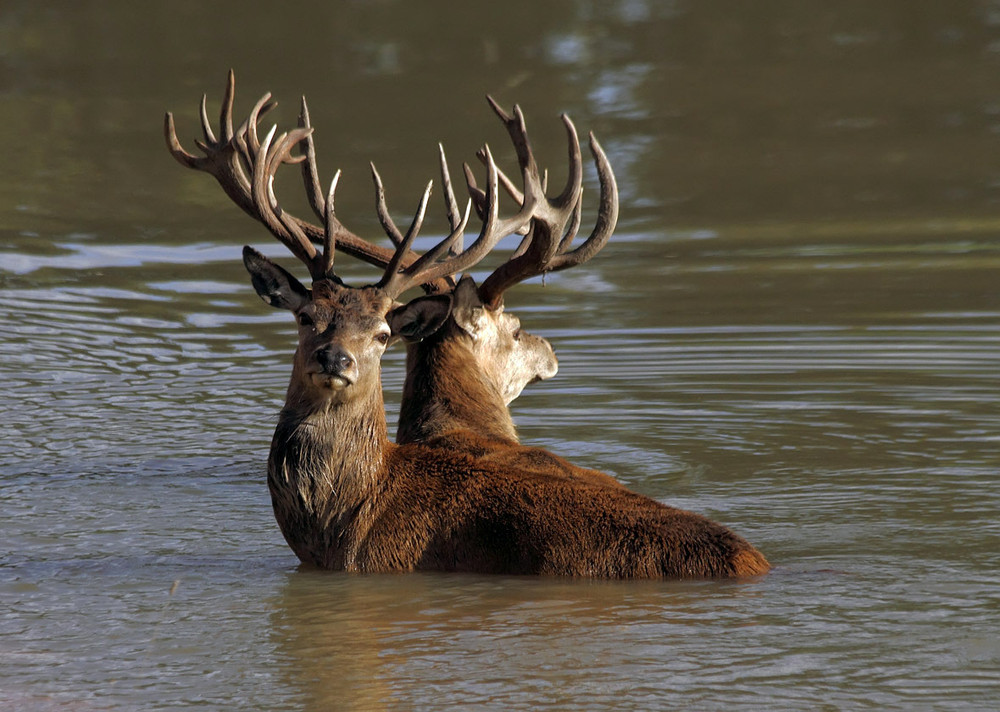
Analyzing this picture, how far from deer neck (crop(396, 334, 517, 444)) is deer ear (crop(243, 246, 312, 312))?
1045 millimetres

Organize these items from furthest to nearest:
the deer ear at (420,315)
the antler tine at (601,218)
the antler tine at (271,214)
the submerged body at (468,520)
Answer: the antler tine at (601,218) < the antler tine at (271,214) < the deer ear at (420,315) < the submerged body at (468,520)

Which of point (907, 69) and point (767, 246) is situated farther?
point (907, 69)

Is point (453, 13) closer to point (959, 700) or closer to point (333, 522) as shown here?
point (333, 522)

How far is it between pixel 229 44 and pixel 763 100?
7176 mm

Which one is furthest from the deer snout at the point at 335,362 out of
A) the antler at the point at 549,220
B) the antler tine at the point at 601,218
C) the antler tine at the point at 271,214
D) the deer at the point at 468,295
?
the antler tine at the point at 601,218

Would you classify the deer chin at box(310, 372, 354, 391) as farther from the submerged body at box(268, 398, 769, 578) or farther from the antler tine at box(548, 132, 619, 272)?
the antler tine at box(548, 132, 619, 272)

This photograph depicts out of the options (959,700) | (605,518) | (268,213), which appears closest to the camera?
(959,700)

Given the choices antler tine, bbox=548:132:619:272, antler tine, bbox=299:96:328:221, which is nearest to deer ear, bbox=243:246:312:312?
antler tine, bbox=299:96:328:221

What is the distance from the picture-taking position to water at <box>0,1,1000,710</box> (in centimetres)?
603

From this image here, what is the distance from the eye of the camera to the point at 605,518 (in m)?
6.80

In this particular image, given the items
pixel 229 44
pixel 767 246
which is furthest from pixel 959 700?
pixel 229 44

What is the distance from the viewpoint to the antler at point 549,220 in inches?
331

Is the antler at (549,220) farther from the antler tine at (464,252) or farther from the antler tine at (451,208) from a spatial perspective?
the antler tine at (464,252)

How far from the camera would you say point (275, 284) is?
738cm
